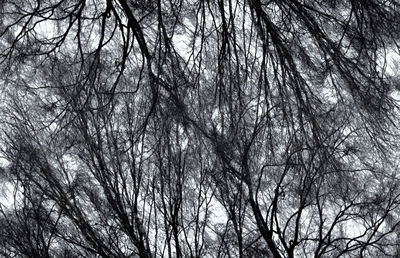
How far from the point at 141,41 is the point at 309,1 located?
1.68 metres

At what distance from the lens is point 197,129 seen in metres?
4.05

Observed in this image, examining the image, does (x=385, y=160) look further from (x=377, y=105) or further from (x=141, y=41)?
(x=141, y=41)

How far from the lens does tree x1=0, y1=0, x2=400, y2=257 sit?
341cm

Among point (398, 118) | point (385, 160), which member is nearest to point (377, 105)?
point (398, 118)

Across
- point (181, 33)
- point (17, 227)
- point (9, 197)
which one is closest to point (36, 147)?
point (17, 227)

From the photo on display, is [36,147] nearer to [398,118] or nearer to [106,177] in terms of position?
[106,177]

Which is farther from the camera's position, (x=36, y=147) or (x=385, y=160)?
(x=385, y=160)

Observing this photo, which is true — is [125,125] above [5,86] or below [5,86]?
below

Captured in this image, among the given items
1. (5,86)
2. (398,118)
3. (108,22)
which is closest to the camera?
(398,118)

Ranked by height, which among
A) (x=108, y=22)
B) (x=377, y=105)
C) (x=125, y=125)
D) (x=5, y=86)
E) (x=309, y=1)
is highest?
(x=108, y=22)

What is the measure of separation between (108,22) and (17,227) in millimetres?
2871

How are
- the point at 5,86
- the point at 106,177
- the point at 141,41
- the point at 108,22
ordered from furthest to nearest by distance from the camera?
the point at 108,22 → the point at 5,86 → the point at 141,41 → the point at 106,177

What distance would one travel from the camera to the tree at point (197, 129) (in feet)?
11.2

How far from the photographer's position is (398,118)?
175 inches
